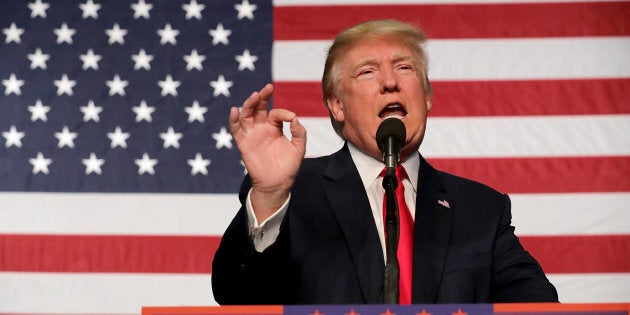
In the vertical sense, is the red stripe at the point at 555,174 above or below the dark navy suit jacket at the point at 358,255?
above

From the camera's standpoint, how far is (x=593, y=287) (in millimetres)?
2752

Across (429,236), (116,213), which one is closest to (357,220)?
(429,236)

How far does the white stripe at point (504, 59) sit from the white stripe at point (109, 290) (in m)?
0.74

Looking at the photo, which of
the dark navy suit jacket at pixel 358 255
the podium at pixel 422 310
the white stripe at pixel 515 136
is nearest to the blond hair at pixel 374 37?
the dark navy suit jacket at pixel 358 255

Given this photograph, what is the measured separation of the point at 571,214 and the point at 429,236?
4.65ft

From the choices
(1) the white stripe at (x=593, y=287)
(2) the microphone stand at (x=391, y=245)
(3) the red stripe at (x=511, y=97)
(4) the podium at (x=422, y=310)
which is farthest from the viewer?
(3) the red stripe at (x=511, y=97)

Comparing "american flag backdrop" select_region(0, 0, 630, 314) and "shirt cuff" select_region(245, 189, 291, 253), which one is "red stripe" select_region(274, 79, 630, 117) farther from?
"shirt cuff" select_region(245, 189, 291, 253)

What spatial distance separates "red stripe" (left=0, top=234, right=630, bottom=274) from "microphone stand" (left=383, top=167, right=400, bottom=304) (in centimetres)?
169

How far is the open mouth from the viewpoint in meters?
1.71

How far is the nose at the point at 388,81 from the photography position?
1.68 meters

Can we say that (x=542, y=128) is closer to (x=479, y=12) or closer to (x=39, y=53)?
(x=479, y=12)

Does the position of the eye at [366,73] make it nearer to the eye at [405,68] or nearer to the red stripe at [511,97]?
the eye at [405,68]

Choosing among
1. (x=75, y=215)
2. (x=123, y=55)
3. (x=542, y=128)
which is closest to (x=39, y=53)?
(x=123, y=55)

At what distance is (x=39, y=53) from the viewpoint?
9.93ft
